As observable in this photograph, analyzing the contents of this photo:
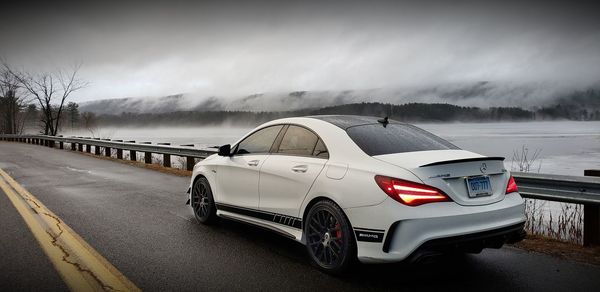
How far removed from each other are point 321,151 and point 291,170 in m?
0.38

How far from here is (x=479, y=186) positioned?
3.91 metres

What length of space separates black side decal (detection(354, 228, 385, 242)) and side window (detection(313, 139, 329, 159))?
33.5 inches

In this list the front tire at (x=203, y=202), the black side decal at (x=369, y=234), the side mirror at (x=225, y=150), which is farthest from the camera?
the front tire at (x=203, y=202)

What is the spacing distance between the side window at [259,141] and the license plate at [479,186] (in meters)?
2.23

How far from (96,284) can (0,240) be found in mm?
2280

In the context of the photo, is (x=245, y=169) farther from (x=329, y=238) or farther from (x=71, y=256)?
(x=71, y=256)

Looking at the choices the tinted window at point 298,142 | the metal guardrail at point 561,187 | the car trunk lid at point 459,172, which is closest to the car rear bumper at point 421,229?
the car trunk lid at point 459,172

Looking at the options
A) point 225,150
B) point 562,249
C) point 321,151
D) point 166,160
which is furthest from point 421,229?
point 166,160

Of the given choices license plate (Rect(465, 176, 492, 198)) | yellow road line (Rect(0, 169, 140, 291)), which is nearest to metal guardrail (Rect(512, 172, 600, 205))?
license plate (Rect(465, 176, 492, 198))

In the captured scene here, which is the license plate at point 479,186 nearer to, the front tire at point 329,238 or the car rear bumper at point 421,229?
the car rear bumper at point 421,229

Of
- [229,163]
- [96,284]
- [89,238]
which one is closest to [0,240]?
[89,238]

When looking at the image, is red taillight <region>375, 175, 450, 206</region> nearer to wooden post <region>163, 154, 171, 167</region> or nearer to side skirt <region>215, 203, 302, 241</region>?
side skirt <region>215, 203, 302, 241</region>

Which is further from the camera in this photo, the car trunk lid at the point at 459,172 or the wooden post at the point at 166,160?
the wooden post at the point at 166,160

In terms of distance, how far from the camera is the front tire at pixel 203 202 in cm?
611
